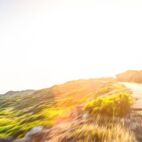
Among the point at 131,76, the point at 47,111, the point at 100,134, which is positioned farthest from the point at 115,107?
the point at 131,76

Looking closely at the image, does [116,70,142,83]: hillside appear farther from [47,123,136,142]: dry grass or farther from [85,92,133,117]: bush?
[47,123,136,142]: dry grass

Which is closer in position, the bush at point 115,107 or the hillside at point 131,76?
the bush at point 115,107

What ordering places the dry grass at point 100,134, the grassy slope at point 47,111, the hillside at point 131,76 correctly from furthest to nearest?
the hillside at point 131,76 < the grassy slope at point 47,111 < the dry grass at point 100,134

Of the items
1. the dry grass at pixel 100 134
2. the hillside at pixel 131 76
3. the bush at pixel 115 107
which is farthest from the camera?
the hillside at pixel 131 76

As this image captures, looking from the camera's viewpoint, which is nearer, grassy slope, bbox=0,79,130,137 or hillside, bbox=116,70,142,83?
grassy slope, bbox=0,79,130,137

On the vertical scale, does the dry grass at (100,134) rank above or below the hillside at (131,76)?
below

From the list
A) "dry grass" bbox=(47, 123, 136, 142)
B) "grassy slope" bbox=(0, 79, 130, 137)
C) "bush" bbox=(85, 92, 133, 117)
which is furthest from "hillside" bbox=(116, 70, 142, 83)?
"dry grass" bbox=(47, 123, 136, 142)

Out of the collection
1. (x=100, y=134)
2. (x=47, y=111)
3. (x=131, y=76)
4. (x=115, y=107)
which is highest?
(x=131, y=76)

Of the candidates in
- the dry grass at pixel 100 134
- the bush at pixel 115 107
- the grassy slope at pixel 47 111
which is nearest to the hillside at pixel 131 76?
the grassy slope at pixel 47 111

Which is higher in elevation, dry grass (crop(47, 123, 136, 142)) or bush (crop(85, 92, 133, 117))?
bush (crop(85, 92, 133, 117))

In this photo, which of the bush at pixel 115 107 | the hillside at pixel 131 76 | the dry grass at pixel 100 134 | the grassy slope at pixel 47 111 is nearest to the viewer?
the dry grass at pixel 100 134

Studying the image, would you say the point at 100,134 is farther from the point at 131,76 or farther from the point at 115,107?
the point at 131,76

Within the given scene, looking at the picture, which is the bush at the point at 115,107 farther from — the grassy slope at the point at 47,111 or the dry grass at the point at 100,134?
the grassy slope at the point at 47,111

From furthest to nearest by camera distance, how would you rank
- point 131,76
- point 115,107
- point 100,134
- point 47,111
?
point 131,76 < point 47,111 < point 115,107 < point 100,134
